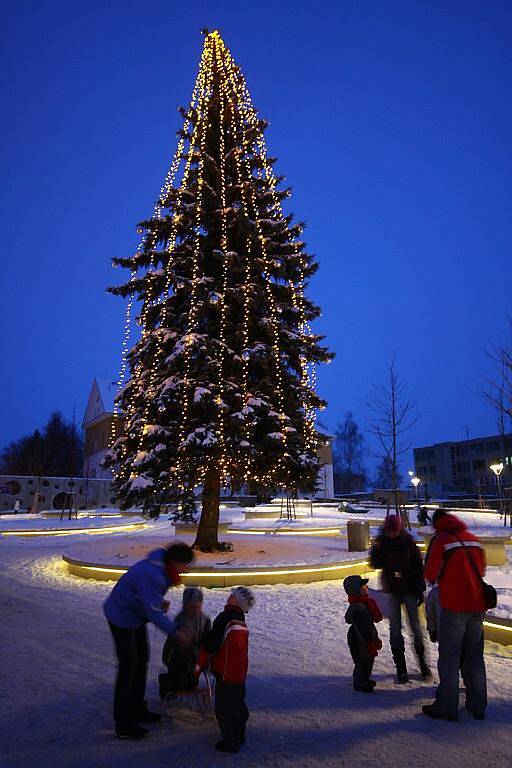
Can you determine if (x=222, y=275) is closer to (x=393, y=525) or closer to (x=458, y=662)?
(x=393, y=525)

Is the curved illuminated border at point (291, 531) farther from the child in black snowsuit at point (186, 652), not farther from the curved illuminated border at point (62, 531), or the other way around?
the child in black snowsuit at point (186, 652)

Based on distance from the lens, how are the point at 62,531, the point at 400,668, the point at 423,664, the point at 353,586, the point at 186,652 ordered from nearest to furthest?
the point at 186,652 < the point at 353,586 < the point at 400,668 < the point at 423,664 < the point at 62,531

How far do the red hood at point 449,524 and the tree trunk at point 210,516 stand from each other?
9665 mm

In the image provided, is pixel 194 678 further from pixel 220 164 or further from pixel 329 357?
pixel 220 164

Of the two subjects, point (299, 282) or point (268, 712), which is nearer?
point (268, 712)

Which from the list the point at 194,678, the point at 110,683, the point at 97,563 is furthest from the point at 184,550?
the point at 97,563

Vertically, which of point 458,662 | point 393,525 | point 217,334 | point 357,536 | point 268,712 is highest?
point 217,334

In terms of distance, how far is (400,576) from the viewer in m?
6.08

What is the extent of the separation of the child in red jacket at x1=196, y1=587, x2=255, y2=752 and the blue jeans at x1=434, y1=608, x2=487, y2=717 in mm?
1749

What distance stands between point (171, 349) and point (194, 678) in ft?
35.3

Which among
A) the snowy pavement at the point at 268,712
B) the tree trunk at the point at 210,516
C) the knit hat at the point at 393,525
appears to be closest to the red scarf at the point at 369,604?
the snowy pavement at the point at 268,712

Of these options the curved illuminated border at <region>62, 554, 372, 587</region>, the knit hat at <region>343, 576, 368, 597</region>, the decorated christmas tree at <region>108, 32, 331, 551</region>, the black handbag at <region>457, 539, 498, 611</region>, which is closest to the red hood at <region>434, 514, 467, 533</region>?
the black handbag at <region>457, 539, 498, 611</region>

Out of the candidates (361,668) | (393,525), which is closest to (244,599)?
(361,668)

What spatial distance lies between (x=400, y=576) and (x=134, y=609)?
3.10 meters
